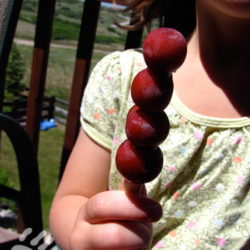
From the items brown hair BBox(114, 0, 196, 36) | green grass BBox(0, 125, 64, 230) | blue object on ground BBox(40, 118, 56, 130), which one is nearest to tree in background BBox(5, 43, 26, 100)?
blue object on ground BBox(40, 118, 56, 130)

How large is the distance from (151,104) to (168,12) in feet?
2.93

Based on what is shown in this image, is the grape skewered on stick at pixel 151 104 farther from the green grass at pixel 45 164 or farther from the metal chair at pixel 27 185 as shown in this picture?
the green grass at pixel 45 164

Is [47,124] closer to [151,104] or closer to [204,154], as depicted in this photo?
[204,154]

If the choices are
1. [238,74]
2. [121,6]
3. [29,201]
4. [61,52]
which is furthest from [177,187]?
[61,52]

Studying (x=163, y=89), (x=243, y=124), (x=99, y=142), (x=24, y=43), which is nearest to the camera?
(x=163, y=89)

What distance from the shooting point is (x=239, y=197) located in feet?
3.25

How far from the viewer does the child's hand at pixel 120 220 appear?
0.60 metres

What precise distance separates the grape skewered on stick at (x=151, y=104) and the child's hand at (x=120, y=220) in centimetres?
6

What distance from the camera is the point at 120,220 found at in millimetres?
644

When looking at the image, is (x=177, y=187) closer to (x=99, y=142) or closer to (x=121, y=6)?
(x=99, y=142)

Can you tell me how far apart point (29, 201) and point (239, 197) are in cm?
72

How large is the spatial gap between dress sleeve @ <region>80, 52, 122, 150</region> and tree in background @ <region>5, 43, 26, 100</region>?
5224 millimetres

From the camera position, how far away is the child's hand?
1.96 feet

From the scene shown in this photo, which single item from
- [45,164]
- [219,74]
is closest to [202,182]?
[219,74]
